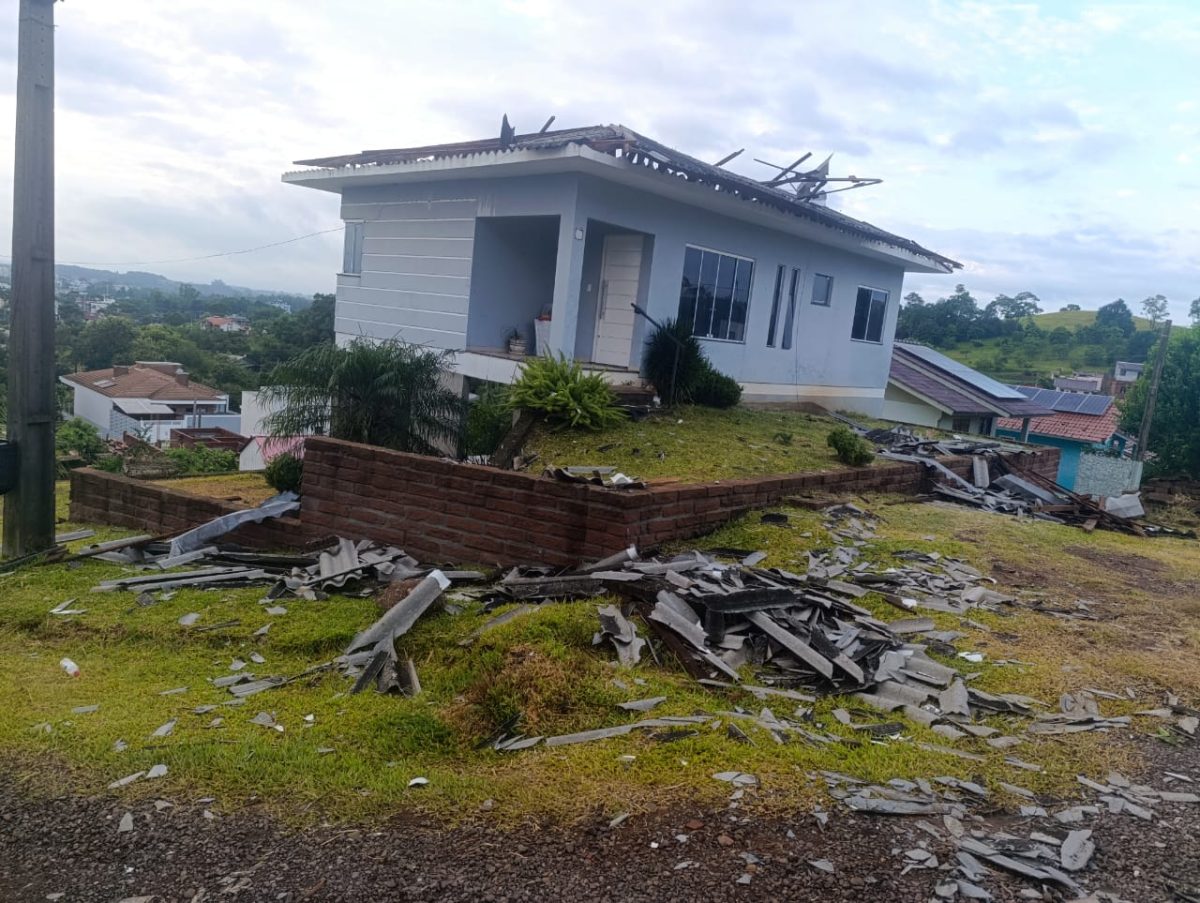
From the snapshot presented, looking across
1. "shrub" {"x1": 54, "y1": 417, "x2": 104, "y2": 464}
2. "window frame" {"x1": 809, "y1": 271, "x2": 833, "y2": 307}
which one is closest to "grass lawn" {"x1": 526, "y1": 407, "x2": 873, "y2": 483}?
"window frame" {"x1": 809, "y1": 271, "x2": 833, "y2": 307}

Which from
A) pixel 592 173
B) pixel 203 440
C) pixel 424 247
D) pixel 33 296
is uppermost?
pixel 592 173

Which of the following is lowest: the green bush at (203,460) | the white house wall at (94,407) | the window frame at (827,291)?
the white house wall at (94,407)

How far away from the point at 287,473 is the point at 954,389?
23419mm

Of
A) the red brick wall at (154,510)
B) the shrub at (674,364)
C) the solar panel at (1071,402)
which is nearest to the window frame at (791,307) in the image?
the shrub at (674,364)

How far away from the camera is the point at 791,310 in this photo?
17.0 m

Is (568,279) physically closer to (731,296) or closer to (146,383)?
(731,296)

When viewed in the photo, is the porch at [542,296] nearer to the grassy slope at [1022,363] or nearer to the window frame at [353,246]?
the window frame at [353,246]

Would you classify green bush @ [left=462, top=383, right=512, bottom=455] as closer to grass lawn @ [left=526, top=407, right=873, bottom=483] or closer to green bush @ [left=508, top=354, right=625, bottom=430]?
green bush @ [left=508, top=354, right=625, bottom=430]

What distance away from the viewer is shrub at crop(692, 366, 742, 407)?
43.2 feet

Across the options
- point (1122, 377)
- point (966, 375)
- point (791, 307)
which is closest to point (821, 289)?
point (791, 307)

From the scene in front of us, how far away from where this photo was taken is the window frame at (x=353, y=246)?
1705cm

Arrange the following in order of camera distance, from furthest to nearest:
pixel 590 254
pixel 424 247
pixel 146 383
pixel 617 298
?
1. pixel 146 383
2. pixel 424 247
3. pixel 590 254
4. pixel 617 298

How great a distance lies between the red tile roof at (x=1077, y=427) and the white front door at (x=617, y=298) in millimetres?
25574

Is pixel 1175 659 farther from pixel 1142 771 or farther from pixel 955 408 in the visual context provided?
pixel 955 408
